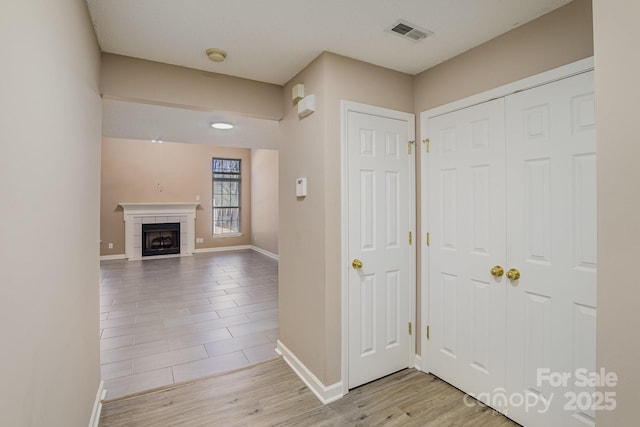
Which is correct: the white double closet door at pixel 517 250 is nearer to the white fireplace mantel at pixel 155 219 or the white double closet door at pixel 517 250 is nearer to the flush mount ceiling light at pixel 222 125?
the flush mount ceiling light at pixel 222 125

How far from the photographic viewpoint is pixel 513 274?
1.93 meters

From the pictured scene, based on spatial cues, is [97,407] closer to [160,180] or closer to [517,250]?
[517,250]

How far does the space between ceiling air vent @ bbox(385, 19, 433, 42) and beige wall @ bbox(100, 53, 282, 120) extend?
3.91 ft

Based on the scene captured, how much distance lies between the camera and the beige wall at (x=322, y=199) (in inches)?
86.2

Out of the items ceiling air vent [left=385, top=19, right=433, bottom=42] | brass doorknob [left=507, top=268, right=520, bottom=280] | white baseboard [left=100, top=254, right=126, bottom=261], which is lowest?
white baseboard [left=100, top=254, right=126, bottom=261]

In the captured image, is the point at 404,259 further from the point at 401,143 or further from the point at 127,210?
the point at 127,210

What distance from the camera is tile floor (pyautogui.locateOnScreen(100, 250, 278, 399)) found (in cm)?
265

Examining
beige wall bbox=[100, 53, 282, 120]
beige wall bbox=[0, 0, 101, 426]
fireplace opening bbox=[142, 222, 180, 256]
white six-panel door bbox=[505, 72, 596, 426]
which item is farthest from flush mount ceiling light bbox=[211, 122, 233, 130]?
fireplace opening bbox=[142, 222, 180, 256]

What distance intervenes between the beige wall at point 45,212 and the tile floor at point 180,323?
36.1 inches

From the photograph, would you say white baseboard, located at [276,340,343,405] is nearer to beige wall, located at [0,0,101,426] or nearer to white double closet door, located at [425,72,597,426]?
white double closet door, located at [425,72,597,426]

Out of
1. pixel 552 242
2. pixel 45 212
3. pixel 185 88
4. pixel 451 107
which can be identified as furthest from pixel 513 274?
pixel 185 88

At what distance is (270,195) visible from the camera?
8219 mm

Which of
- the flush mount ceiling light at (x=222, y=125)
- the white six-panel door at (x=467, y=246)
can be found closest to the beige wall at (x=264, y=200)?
the flush mount ceiling light at (x=222, y=125)

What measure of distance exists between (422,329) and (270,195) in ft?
20.5
